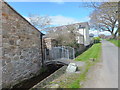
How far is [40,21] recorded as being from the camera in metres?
18.4

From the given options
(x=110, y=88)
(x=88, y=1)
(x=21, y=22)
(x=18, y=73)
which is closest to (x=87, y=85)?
(x=110, y=88)

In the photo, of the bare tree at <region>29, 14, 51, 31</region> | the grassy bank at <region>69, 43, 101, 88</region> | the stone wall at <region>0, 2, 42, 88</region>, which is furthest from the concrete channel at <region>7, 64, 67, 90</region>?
the bare tree at <region>29, 14, 51, 31</region>

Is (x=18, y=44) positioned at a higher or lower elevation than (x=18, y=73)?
higher

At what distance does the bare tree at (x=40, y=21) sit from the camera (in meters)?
18.1

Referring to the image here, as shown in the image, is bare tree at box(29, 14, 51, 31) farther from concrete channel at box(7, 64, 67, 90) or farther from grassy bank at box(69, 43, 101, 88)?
concrete channel at box(7, 64, 67, 90)

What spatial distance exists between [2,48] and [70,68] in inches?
159

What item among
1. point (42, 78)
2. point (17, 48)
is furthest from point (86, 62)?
point (17, 48)

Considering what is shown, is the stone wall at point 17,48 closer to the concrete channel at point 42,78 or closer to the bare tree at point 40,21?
the concrete channel at point 42,78

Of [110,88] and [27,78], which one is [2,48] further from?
[110,88]

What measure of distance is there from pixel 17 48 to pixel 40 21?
13.4m

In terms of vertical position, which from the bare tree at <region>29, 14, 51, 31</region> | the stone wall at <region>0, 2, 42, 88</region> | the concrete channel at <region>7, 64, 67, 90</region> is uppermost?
the bare tree at <region>29, 14, 51, 31</region>

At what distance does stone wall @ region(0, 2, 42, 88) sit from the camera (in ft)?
17.2

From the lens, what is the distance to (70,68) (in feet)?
18.9

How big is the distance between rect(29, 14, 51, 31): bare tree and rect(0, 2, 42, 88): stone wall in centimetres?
1095
